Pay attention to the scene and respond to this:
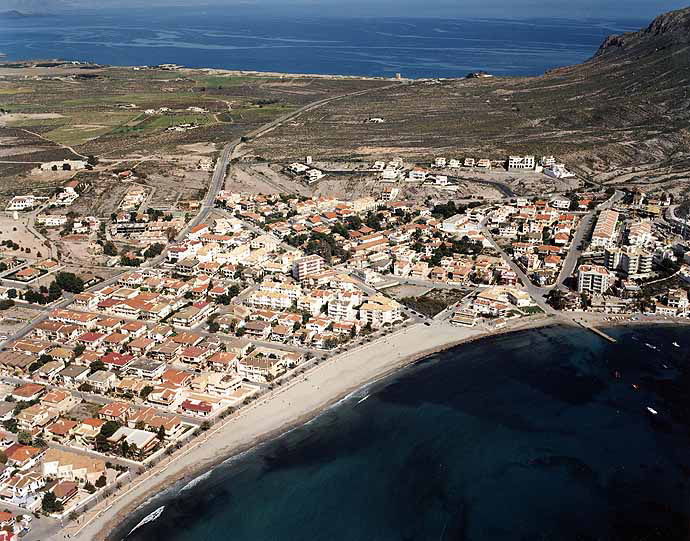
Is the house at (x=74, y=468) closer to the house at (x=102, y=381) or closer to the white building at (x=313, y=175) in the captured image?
the house at (x=102, y=381)

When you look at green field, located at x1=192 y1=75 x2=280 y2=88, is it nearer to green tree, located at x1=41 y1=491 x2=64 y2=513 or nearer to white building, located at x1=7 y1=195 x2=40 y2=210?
white building, located at x1=7 y1=195 x2=40 y2=210

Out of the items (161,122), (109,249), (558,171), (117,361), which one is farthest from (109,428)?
(161,122)

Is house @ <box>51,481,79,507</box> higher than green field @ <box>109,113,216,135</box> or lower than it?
higher

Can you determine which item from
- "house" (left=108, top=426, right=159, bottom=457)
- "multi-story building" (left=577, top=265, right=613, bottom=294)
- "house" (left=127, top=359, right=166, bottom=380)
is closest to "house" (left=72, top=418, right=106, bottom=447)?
"house" (left=108, top=426, right=159, bottom=457)

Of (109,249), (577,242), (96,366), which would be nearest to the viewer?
(96,366)

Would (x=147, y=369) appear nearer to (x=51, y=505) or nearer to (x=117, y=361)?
(x=117, y=361)

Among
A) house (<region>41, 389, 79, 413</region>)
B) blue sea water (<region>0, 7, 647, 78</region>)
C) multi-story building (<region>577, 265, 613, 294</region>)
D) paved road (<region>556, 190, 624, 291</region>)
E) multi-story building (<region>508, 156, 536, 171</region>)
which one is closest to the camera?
house (<region>41, 389, 79, 413</region>)

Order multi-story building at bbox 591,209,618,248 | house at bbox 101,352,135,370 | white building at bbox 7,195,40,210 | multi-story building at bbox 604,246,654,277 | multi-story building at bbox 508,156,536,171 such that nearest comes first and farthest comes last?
house at bbox 101,352,135,370
multi-story building at bbox 604,246,654,277
multi-story building at bbox 591,209,618,248
white building at bbox 7,195,40,210
multi-story building at bbox 508,156,536,171
